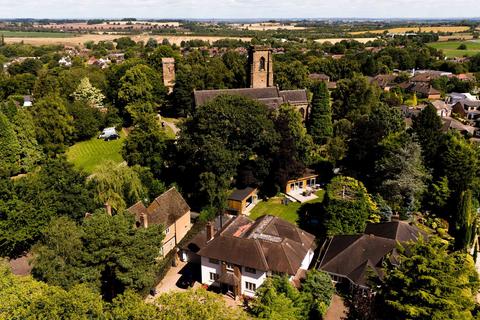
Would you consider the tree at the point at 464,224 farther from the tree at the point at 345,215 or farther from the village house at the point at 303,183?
the village house at the point at 303,183

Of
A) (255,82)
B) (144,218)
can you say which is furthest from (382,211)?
(255,82)

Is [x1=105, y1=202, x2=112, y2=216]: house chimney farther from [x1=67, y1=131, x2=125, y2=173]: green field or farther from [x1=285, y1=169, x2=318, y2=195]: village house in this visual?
[x1=285, y1=169, x2=318, y2=195]: village house

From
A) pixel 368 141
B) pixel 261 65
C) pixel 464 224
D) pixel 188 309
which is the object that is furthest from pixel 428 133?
pixel 188 309

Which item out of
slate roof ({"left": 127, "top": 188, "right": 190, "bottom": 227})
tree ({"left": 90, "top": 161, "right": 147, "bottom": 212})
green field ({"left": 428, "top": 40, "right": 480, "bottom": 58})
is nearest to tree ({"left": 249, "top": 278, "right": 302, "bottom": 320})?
slate roof ({"left": 127, "top": 188, "right": 190, "bottom": 227})

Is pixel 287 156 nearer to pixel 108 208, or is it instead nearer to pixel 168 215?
pixel 168 215

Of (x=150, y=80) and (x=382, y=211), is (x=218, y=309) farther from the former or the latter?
(x=150, y=80)

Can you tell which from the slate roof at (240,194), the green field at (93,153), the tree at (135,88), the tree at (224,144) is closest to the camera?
the tree at (224,144)

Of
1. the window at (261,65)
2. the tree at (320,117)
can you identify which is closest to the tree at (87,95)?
the window at (261,65)
